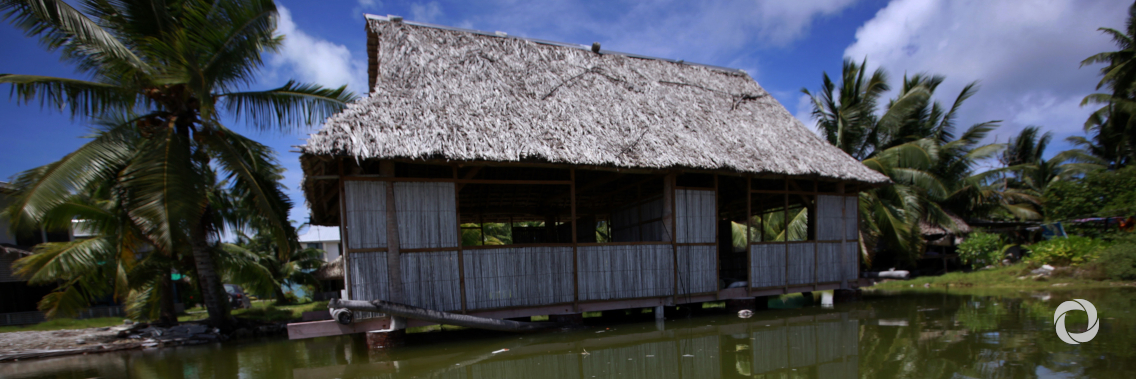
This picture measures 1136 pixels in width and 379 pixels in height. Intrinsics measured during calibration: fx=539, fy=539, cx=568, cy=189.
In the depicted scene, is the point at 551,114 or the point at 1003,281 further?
the point at 1003,281

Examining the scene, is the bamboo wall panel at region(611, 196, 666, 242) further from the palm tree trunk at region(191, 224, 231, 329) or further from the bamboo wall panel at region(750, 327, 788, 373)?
the palm tree trunk at region(191, 224, 231, 329)

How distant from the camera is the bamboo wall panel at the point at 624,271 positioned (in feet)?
23.5

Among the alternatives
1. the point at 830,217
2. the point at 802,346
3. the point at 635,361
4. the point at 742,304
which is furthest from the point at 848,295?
the point at 635,361

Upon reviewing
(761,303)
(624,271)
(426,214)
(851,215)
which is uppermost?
(426,214)

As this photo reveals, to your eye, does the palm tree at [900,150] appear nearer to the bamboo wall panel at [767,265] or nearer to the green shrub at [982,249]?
the green shrub at [982,249]

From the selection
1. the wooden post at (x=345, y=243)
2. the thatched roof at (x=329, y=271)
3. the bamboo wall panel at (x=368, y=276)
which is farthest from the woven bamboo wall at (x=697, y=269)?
the thatched roof at (x=329, y=271)

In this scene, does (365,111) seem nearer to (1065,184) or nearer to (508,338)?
(508,338)

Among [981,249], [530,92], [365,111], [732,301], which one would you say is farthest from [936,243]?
[365,111]

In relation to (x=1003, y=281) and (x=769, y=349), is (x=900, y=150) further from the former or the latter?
(x=769, y=349)

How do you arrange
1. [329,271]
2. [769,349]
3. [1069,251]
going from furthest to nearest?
[329,271], [1069,251], [769,349]

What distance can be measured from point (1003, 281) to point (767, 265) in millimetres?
8071

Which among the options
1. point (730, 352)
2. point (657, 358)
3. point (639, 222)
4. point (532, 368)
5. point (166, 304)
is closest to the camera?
point (532, 368)

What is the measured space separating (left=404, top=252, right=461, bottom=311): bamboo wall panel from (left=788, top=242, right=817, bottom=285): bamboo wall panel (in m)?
5.39

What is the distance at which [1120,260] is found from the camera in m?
10.9
